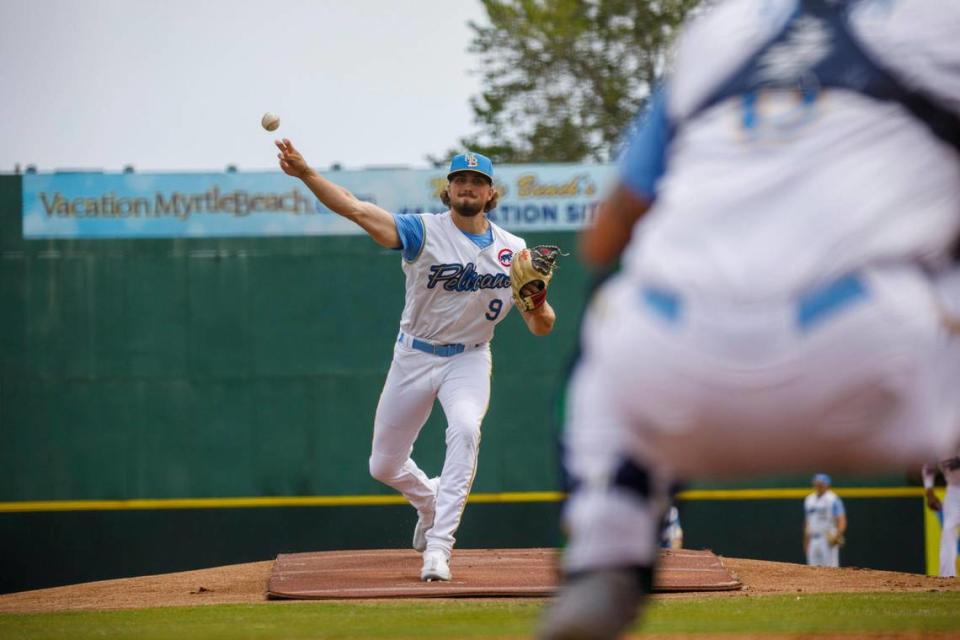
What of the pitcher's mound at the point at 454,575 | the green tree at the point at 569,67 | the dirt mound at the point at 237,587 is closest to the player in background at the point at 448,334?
the pitcher's mound at the point at 454,575

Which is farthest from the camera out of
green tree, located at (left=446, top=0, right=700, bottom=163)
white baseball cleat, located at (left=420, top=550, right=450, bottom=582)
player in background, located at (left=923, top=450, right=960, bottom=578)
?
green tree, located at (left=446, top=0, right=700, bottom=163)

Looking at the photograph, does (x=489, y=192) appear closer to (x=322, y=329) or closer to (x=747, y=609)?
(x=747, y=609)

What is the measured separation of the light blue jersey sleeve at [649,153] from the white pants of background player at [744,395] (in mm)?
210

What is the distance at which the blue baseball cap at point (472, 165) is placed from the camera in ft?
25.3

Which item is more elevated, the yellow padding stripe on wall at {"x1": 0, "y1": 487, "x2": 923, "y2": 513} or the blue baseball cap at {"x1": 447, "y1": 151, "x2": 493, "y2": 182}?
the blue baseball cap at {"x1": 447, "y1": 151, "x2": 493, "y2": 182}

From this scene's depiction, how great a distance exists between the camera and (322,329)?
16.3m

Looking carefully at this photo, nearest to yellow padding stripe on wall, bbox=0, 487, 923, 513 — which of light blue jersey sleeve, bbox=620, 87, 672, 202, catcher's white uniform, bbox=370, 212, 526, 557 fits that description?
catcher's white uniform, bbox=370, 212, 526, 557

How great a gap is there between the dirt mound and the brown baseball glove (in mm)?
1878

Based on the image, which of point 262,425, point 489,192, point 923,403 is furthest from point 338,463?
point 923,403

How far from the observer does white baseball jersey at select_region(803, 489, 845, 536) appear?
16220 mm

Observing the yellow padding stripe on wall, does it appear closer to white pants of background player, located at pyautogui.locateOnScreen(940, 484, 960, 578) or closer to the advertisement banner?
the advertisement banner

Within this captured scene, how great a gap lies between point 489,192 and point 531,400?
8.54 metres

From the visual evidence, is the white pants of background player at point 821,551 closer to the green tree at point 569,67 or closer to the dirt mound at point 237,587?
the dirt mound at point 237,587

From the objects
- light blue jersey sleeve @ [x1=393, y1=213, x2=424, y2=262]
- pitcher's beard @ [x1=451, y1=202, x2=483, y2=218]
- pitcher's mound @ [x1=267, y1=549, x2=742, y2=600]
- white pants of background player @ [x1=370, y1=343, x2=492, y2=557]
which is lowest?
pitcher's mound @ [x1=267, y1=549, x2=742, y2=600]
